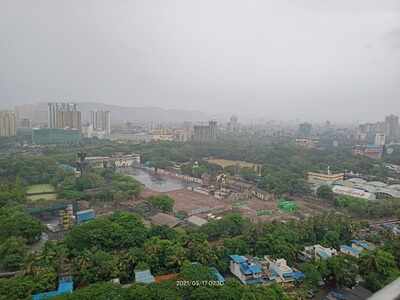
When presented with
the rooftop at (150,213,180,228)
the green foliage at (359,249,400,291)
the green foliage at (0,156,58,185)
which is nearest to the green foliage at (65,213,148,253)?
the rooftop at (150,213,180,228)

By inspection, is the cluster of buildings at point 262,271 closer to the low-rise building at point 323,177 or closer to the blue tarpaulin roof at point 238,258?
the blue tarpaulin roof at point 238,258

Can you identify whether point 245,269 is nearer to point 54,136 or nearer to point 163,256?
point 163,256

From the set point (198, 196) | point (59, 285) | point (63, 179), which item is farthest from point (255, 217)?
point (63, 179)

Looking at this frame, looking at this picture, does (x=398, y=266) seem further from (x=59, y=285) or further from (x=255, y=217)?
(x=59, y=285)

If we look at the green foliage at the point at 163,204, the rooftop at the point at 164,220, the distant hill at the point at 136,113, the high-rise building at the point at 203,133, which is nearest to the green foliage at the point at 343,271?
the rooftop at the point at 164,220

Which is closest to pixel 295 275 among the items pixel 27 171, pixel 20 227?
pixel 20 227

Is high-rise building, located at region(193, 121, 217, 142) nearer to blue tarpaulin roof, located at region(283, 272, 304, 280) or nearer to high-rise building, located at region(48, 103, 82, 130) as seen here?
high-rise building, located at region(48, 103, 82, 130)
